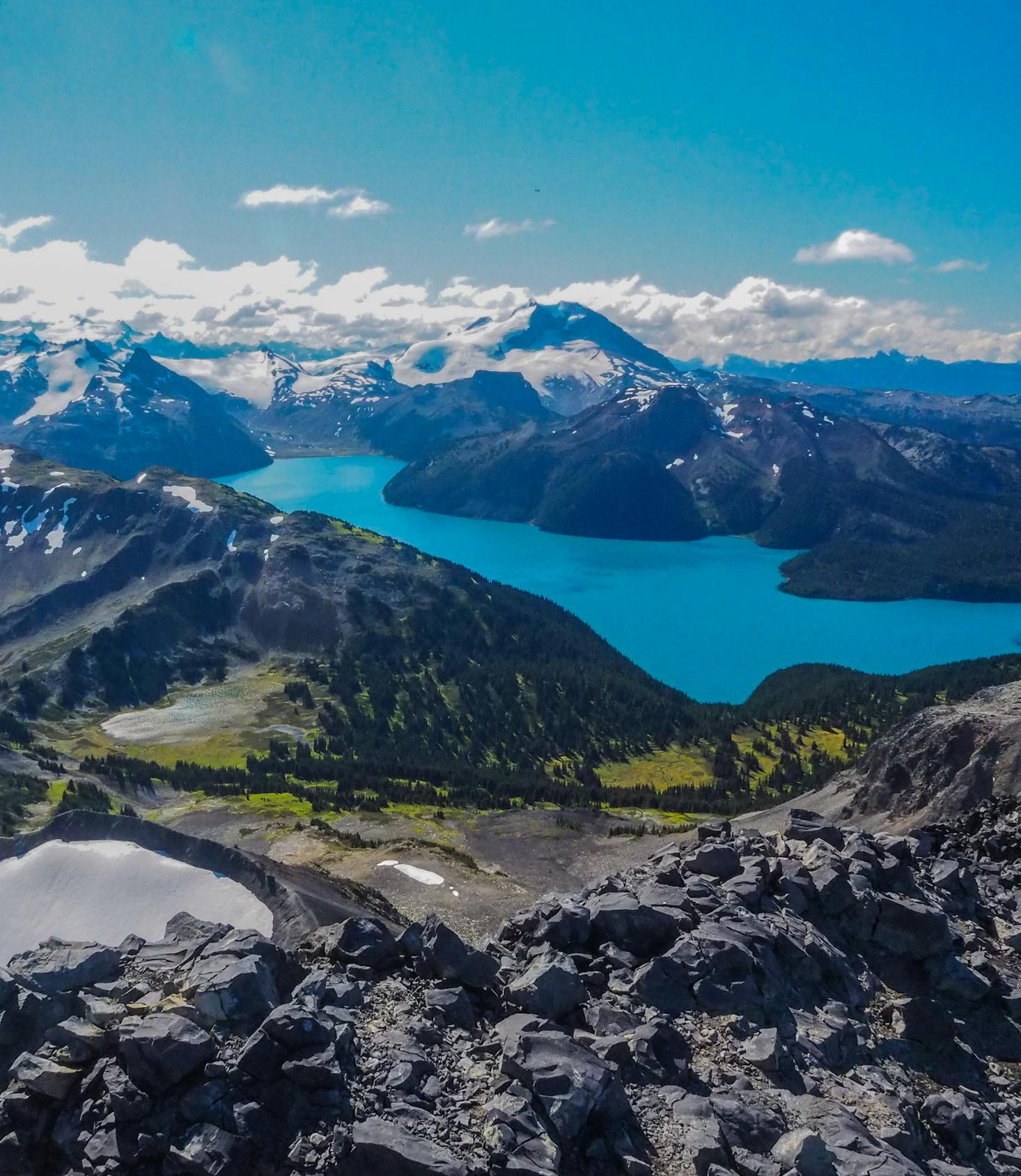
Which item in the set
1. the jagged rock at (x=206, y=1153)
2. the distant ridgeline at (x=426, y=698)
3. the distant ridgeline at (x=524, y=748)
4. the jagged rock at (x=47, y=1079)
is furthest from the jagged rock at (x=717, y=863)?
the distant ridgeline at (x=426, y=698)

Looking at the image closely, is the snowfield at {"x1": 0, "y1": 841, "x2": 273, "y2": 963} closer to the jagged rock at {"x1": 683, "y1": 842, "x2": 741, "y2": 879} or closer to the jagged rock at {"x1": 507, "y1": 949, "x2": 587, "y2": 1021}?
the jagged rock at {"x1": 683, "y1": 842, "x2": 741, "y2": 879}

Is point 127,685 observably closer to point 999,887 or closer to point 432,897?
point 432,897

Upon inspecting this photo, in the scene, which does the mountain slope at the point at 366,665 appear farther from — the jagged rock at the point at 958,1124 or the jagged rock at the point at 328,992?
the jagged rock at the point at 958,1124

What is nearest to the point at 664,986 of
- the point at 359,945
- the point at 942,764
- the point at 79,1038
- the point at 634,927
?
the point at 634,927

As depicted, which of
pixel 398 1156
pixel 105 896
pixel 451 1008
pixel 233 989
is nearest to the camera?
pixel 398 1156

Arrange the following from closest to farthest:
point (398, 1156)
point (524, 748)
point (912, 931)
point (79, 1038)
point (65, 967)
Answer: point (398, 1156) → point (79, 1038) → point (65, 967) → point (912, 931) → point (524, 748)

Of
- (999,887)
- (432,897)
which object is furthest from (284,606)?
(999,887)

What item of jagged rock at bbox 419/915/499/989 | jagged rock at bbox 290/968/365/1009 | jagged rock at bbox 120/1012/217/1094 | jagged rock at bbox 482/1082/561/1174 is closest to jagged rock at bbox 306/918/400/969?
jagged rock at bbox 419/915/499/989

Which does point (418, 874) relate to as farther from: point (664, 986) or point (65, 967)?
point (664, 986)
